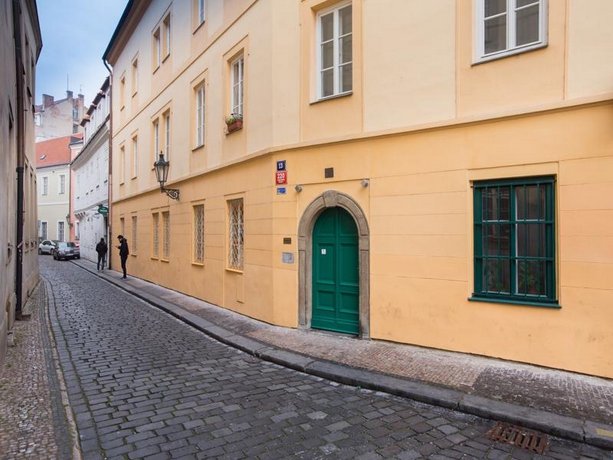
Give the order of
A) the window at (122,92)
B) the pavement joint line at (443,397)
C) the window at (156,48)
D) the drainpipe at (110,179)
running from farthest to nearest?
the drainpipe at (110,179)
the window at (122,92)
the window at (156,48)
the pavement joint line at (443,397)

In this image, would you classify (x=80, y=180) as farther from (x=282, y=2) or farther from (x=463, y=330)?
(x=463, y=330)

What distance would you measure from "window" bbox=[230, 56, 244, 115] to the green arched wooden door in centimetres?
382

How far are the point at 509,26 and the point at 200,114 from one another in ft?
28.6

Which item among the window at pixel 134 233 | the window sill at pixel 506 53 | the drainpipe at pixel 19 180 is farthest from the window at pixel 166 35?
the window sill at pixel 506 53

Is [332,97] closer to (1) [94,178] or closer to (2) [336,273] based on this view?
(2) [336,273]

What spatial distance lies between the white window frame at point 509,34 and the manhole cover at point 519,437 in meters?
4.75

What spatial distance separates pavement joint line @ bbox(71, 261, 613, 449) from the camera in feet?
13.8

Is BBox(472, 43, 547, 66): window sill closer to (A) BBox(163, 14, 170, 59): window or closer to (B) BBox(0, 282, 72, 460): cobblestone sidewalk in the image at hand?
(B) BBox(0, 282, 72, 460): cobblestone sidewalk

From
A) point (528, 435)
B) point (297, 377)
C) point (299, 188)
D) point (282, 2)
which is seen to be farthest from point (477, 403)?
point (282, 2)

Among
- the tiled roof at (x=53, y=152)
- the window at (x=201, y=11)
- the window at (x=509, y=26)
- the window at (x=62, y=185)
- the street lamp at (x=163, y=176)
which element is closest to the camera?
A: the window at (x=509, y=26)

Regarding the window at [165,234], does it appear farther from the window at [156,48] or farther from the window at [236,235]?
the window at [156,48]

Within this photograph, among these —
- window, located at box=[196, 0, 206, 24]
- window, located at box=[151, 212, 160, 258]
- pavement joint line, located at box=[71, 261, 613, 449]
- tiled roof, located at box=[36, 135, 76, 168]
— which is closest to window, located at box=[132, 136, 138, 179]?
window, located at box=[151, 212, 160, 258]

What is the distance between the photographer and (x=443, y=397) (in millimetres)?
5012

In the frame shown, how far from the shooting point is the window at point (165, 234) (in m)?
15.2
